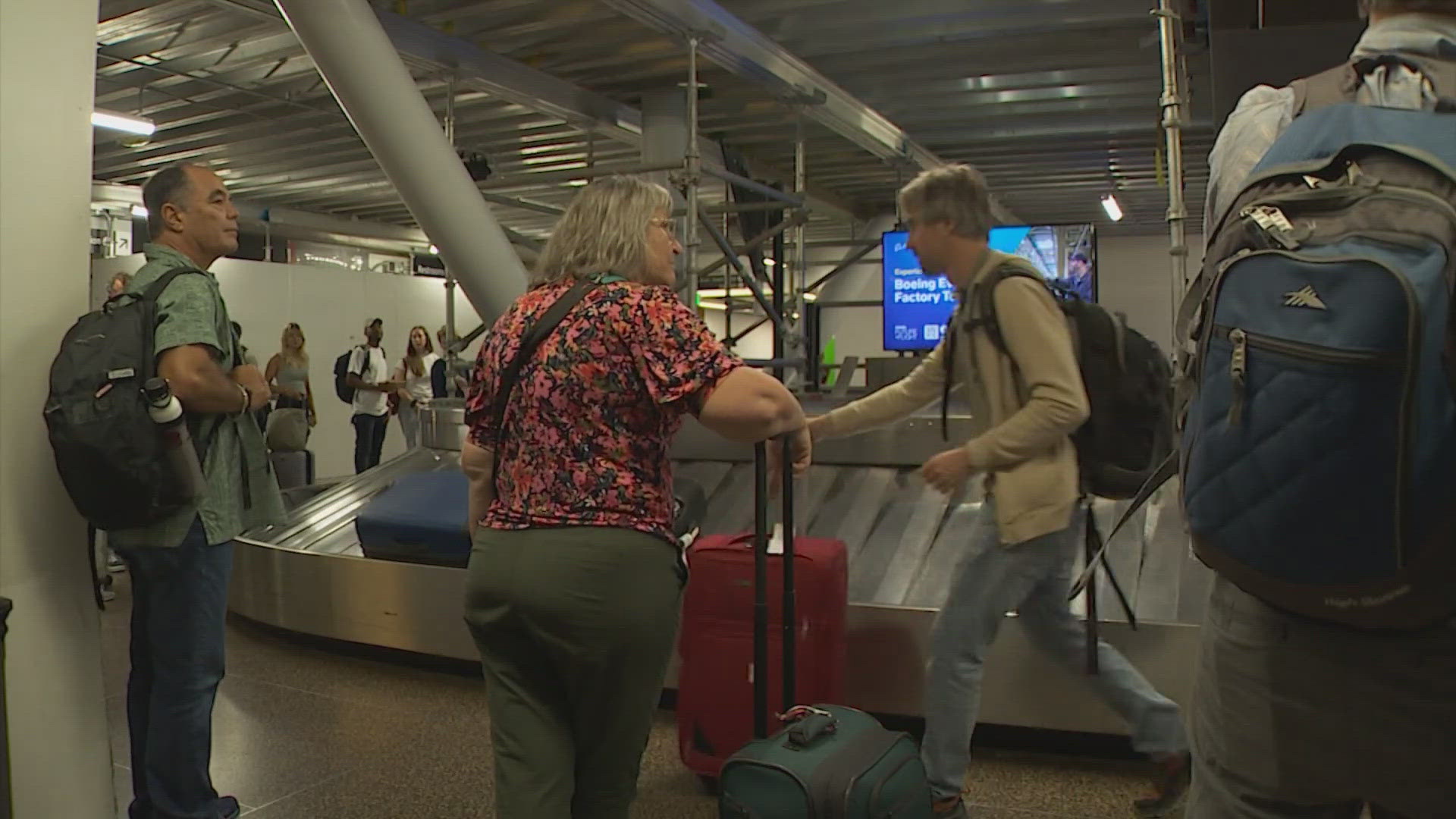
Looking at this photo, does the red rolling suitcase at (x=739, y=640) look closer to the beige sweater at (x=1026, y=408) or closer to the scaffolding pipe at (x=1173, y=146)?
the beige sweater at (x=1026, y=408)

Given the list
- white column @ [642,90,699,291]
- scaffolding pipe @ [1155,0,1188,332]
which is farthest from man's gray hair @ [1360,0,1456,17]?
white column @ [642,90,699,291]

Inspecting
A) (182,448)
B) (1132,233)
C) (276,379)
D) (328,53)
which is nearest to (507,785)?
(182,448)

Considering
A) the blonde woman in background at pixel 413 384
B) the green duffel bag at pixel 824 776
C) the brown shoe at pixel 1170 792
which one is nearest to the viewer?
the green duffel bag at pixel 824 776

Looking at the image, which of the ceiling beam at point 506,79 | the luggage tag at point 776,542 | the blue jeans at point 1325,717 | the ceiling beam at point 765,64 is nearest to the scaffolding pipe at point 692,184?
the ceiling beam at point 765,64

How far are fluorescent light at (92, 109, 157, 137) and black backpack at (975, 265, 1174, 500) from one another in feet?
26.8

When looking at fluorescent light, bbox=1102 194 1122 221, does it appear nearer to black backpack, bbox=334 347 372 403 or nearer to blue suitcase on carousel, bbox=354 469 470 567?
black backpack, bbox=334 347 372 403

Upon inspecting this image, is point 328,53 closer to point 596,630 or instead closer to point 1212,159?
point 596,630

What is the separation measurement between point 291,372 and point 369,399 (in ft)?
3.22

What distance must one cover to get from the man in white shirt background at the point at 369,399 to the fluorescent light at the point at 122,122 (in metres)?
2.33

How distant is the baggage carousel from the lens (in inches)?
128

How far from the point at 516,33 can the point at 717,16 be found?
1632 millimetres

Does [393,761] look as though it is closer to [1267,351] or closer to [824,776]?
[824,776]

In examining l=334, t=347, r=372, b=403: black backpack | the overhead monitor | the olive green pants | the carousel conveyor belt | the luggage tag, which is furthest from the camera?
the overhead monitor

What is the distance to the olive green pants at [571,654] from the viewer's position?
1722 mm
